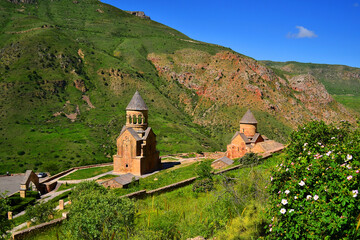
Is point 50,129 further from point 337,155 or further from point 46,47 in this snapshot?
point 337,155

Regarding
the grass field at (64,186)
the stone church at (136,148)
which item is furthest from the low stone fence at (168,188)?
the grass field at (64,186)

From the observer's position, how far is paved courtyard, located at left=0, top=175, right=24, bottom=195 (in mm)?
31559

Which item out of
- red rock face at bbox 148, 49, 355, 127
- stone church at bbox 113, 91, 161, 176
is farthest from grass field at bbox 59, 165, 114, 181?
red rock face at bbox 148, 49, 355, 127

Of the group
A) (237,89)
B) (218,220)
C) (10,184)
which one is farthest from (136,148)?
(237,89)

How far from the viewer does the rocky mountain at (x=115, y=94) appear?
54.6 metres

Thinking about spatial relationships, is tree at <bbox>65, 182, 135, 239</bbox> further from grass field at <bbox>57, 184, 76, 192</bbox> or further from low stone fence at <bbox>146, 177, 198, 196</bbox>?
grass field at <bbox>57, 184, 76, 192</bbox>

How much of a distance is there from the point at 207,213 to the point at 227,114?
224 feet

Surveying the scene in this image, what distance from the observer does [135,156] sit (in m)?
32.5

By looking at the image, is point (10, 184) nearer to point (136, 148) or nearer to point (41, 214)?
point (136, 148)

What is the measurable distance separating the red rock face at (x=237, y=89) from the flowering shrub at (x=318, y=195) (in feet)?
226

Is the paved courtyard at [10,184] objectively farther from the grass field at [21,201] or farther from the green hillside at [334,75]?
the green hillside at [334,75]

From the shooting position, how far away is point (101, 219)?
297 inches

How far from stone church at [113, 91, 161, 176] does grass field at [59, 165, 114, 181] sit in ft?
12.8

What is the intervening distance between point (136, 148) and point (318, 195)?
93.4 feet
